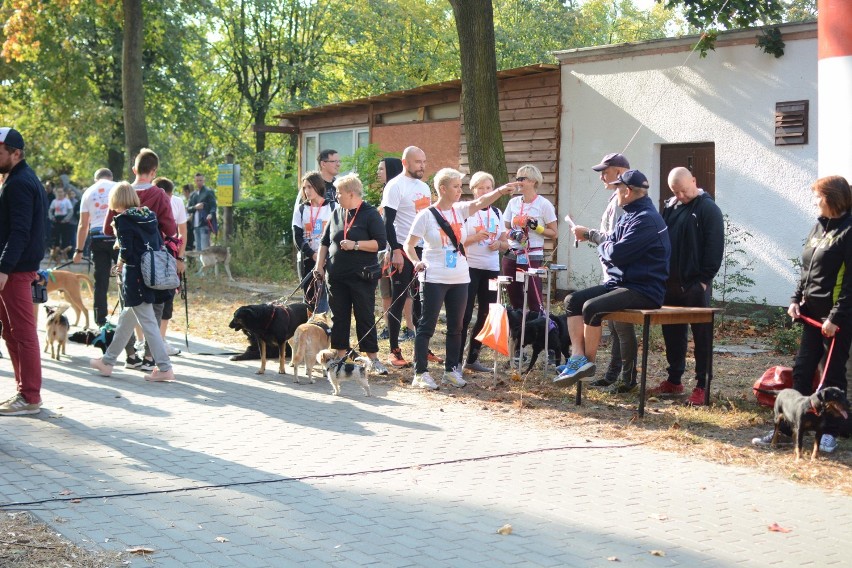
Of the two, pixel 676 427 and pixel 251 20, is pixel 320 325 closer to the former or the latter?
pixel 676 427

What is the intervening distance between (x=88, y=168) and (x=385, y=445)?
117 ft

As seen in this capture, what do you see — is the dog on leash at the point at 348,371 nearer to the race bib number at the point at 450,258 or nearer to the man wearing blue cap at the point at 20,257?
the race bib number at the point at 450,258

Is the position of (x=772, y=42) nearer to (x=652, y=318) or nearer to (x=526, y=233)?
(x=526, y=233)

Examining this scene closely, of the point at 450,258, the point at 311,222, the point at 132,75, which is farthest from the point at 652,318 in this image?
the point at 132,75

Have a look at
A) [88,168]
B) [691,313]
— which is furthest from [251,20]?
[691,313]

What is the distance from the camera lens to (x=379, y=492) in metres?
6.04

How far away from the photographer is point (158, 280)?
9469 millimetres

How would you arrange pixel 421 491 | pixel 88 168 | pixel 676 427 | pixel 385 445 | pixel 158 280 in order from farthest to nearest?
pixel 88 168, pixel 158 280, pixel 676 427, pixel 385 445, pixel 421 491

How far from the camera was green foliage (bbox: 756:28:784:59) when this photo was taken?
47.3 ft

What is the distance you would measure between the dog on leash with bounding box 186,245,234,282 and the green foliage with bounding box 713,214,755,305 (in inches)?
409

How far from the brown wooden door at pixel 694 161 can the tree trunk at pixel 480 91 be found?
362 cm

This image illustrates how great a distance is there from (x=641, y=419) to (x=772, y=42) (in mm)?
8279

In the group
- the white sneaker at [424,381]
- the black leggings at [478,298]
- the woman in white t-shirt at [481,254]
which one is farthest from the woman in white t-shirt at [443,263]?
the black leggings at [478,298]

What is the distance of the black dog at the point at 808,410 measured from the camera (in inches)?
268
